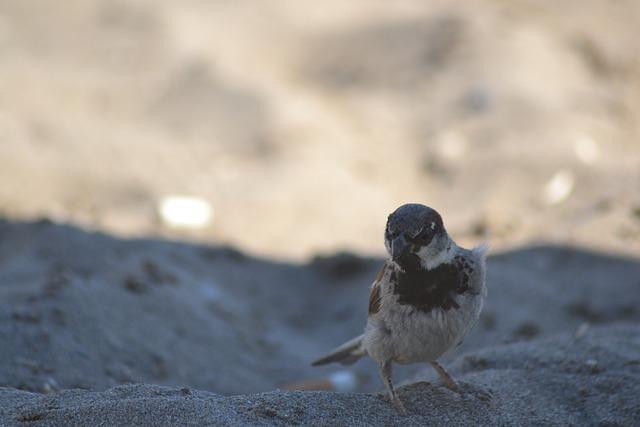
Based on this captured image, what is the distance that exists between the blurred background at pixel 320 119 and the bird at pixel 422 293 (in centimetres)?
266

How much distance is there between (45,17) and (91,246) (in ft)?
15.3

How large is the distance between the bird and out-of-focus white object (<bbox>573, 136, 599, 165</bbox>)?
13.0 ft

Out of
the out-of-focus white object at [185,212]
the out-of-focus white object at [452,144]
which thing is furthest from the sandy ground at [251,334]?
the out-of-focus white object at [452,144]

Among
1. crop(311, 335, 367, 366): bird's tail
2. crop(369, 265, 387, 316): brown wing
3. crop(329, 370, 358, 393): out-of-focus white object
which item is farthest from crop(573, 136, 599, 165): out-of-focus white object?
crop(369, 265, 387, 316): brown wing

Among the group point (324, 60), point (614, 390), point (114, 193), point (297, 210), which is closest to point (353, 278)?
point (297, 210)

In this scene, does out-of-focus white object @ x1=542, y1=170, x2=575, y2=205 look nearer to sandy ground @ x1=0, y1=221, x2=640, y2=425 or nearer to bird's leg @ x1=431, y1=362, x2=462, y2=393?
sandy ground @ x1=0, y1=221, x2=640, y2=425

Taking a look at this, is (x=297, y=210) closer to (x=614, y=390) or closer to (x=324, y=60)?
(x=324, y=60)

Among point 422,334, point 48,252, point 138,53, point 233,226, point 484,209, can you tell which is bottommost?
point 422,334

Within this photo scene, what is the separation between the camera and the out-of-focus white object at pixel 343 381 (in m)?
4.35

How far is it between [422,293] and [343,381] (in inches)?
57.1

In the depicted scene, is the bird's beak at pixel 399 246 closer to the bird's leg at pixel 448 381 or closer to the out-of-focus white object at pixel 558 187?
the bird's leg at pixel 448 381

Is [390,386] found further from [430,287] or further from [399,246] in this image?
[399,246]

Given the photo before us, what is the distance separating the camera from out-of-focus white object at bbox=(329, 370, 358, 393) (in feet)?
14.3

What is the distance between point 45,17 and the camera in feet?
30.4
